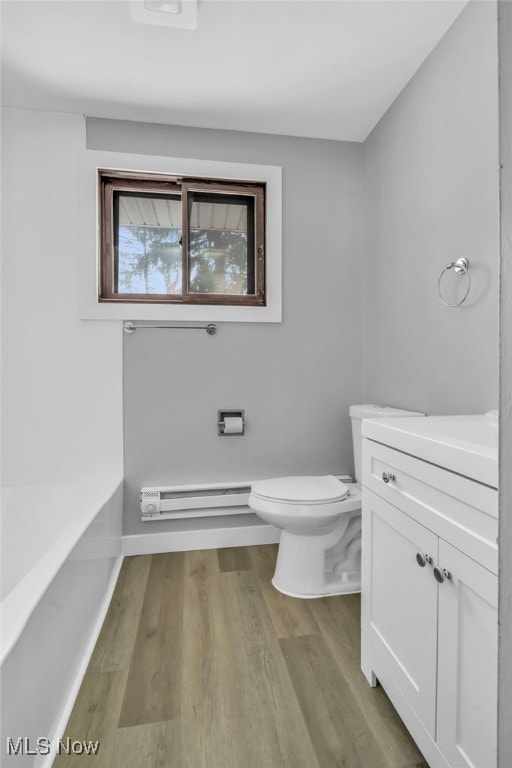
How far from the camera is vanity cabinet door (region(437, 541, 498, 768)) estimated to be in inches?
28.8

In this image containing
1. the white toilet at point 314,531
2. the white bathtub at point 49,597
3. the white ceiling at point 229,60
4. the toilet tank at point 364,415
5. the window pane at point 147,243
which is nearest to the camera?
the white bathtub at point 49,597

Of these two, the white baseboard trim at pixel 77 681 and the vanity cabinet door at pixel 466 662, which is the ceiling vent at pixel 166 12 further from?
the white baseboard trim at pixel 77 681

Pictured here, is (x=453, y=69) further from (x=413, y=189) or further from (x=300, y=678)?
(x=300, y=678)

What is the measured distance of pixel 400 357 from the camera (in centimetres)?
195

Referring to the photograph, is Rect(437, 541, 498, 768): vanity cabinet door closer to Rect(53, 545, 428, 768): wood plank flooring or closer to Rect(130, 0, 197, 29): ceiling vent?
Rect(53, 545, 428, 768): wood plank flooring

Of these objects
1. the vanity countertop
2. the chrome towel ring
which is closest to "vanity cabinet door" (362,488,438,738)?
the vanity countertop

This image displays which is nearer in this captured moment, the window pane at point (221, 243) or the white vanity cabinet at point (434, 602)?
the white vanity cabinet at point (434, 602)

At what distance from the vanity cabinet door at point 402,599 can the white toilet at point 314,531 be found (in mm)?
412

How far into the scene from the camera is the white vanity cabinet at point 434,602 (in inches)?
29.6

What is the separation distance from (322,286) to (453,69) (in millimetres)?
1073

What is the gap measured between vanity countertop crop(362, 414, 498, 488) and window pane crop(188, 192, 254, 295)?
1334 millimetres

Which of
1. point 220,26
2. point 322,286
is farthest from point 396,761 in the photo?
point 220,26

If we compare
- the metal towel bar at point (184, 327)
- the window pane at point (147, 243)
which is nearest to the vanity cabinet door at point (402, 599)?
the metal towel bar at point (184, 327)

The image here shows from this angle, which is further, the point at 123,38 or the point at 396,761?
the point at 123,38
